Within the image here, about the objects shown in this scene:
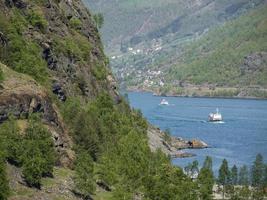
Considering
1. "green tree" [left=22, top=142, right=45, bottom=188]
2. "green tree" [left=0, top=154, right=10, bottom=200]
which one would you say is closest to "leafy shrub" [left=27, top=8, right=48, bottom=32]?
"green tree" [left=22, top=142, right=45, bottom=188]

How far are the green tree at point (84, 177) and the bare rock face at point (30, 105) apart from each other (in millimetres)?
3674

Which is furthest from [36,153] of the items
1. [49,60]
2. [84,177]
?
[49,60]

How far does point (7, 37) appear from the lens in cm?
12938

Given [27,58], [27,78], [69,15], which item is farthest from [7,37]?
[69,15]

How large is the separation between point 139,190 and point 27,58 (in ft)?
104

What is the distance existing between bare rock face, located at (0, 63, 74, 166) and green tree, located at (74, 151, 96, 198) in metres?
3.67

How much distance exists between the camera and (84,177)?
105000 mm

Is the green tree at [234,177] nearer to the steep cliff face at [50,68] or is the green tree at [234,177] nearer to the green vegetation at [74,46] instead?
the steep cliff face at [50,68]

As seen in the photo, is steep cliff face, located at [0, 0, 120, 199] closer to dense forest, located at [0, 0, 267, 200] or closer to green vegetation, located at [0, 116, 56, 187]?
dense forest, located at [0, 0, 267, 200]

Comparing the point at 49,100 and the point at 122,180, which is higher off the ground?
the point at 49,100

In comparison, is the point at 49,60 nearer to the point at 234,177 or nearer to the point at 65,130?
the point at 65,130

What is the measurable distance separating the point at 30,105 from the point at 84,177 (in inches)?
585

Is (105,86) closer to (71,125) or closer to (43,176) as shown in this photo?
(71,125)

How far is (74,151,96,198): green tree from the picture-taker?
10325cm
